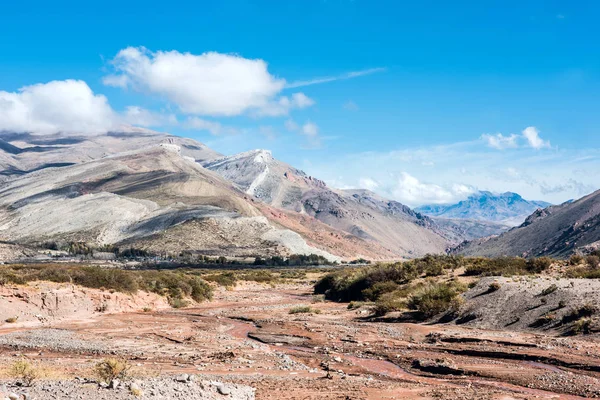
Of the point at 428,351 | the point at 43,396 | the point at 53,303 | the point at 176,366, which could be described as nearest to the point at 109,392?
the point at 43,396

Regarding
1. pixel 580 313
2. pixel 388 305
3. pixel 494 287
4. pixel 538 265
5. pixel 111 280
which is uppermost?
pixel 538 265

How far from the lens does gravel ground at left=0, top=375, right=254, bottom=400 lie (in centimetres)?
1000

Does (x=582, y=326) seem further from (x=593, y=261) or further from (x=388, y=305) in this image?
(x=593, y=261)

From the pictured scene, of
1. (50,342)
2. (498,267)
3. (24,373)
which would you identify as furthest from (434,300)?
(24,373)

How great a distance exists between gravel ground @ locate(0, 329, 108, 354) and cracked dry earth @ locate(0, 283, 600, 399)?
0.04 m

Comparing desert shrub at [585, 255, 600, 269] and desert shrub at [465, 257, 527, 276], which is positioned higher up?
desert shrub at [585, 255, 600, 269]

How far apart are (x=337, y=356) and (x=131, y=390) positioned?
10186 millimetres

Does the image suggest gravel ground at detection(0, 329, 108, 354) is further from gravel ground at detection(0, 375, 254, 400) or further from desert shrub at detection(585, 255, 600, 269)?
desert shrub at detection(585, 255, 600, 269)

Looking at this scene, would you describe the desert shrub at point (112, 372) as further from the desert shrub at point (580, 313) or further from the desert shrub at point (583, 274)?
the desert shrub at point (583, 274)

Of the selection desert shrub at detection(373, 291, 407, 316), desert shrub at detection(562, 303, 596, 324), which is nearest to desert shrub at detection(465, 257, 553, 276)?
desert shrub at detection(373, 291, 407, 316)

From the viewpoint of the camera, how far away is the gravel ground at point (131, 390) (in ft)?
32.8

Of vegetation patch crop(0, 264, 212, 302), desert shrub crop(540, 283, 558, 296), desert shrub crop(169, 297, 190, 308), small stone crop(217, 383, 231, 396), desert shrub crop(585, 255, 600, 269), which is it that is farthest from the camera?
desert shrub crop(169, 297, 190, 308)

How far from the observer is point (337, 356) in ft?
63.2

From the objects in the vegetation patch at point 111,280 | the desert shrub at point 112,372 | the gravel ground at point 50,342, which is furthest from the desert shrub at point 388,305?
the desert shrub at point 112,372
